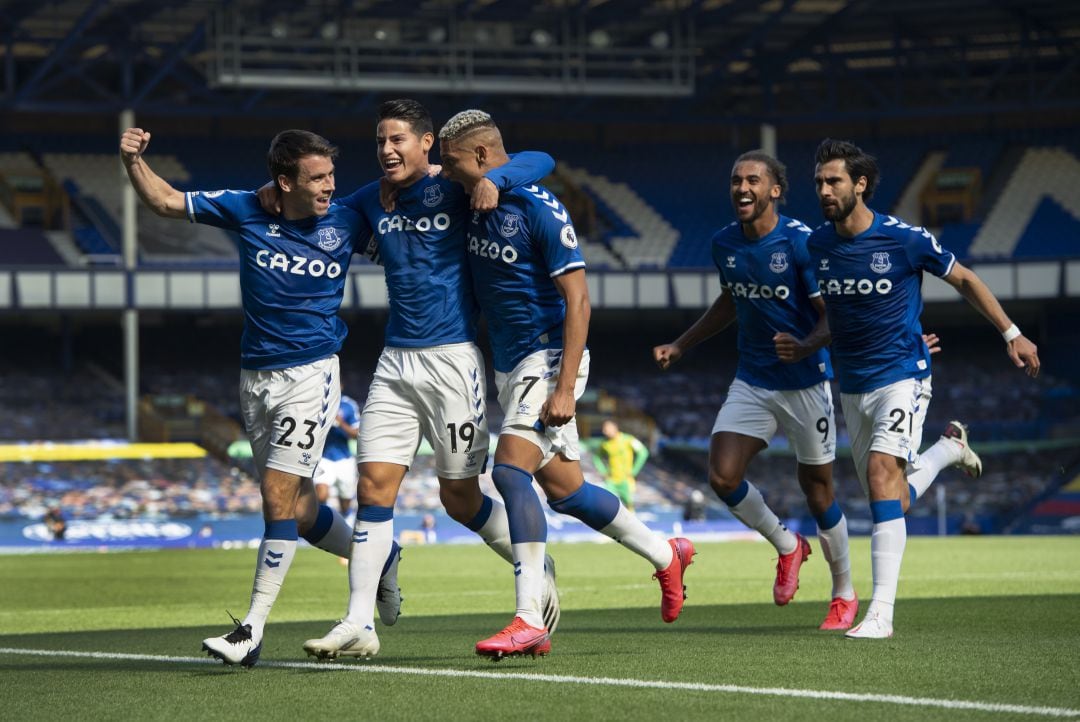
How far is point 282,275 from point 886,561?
130 inches

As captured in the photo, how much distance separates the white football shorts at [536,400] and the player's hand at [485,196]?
71 centimetres

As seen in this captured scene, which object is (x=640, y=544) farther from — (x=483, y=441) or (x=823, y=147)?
(x=823, y=147)

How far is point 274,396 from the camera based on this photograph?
7.23 m

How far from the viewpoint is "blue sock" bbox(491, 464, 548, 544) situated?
697 centimetres

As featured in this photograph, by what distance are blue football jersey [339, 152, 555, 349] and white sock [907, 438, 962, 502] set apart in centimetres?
320

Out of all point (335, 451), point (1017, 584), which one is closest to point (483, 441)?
point (1017, 584)

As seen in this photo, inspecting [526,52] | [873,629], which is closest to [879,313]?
[873,629]

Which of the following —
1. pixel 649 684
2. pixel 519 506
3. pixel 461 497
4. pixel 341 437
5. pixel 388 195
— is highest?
pixel 388 195

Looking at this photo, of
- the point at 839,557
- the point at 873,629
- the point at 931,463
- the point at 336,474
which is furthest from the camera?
the point at 336,474

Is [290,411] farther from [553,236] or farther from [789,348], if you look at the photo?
[789,348]

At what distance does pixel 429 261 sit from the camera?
7.21m

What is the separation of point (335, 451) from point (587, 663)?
1144cm

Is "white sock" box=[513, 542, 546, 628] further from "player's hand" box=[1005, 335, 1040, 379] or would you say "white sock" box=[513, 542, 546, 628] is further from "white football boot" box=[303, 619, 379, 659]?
"player's hand" box=[1005, 335, 1040, 379]

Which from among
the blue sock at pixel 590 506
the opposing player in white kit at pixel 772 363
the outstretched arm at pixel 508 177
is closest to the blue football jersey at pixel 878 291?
A: the opposing player in white kit at pixel 772 363
